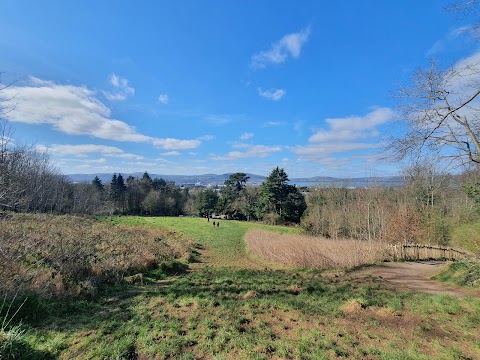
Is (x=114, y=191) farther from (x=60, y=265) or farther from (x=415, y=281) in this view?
(x=415, y=281)

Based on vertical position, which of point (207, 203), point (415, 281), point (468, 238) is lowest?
point (415, 281)

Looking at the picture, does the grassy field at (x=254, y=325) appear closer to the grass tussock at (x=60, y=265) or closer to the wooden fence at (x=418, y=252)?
the grass tussock at (x=60, y=265)

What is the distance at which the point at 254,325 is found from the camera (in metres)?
5.22

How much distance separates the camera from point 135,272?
35.8ft

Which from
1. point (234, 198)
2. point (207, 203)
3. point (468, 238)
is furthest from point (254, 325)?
point (234, 198)

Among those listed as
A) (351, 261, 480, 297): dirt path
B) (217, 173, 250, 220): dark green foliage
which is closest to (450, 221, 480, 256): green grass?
(351, 261, 480, 297): dirt path

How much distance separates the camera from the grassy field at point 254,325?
414 centimetres

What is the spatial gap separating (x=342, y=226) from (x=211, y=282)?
77.5 feet

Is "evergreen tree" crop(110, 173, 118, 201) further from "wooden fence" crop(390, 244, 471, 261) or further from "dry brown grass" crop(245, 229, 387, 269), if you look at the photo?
"wooden fence" crop(390, 244, 471, 261)

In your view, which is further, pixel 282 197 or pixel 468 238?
pixel 282 197

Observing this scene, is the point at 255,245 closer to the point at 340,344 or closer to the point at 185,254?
the point at 185,254

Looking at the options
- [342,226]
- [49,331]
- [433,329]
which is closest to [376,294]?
[433,329]

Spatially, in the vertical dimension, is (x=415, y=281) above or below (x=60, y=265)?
below

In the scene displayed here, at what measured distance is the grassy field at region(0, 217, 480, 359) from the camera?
4.14 meters
